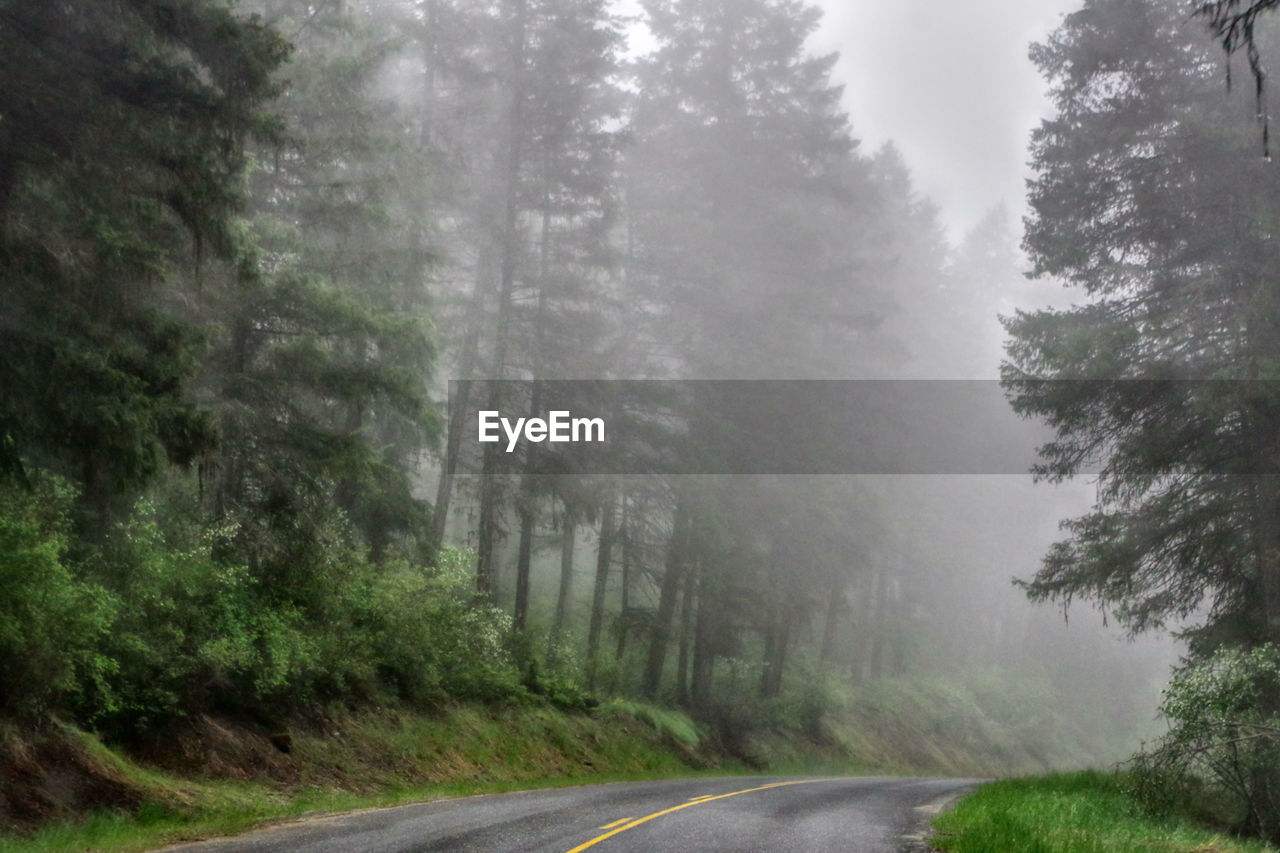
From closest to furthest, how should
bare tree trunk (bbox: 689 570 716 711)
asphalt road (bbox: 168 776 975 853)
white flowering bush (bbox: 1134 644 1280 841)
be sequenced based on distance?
asphalt road (bbox: 168 776 975 853)
white flowering bush (bbox: 1134 644 1280 841)
bare tree trunk (bbox: 689 570 716 711)

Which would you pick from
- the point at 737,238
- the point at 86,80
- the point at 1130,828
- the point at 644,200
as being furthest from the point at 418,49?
the point at 1130,828

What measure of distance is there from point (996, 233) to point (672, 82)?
44745 mm

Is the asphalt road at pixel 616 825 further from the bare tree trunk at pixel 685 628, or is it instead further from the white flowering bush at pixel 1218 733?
the bare tree trunk at pixel 685 628

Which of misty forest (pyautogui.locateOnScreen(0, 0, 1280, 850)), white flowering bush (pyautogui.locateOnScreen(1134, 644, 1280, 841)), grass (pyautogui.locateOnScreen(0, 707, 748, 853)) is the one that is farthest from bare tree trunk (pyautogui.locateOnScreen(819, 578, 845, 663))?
white flowering bush (pyautogui.locateOnScreen(1134, 644, 1280, 841))

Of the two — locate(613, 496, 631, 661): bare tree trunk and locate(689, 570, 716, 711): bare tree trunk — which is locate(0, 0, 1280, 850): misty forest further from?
locate(613, 496, 631, 661): bare tree trunk

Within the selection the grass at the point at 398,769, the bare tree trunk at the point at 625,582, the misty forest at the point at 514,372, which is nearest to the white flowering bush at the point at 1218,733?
the misty forest at the point at 514,372

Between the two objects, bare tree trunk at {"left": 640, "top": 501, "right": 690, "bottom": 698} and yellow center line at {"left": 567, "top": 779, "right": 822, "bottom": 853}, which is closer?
yellow center line at {"left": 567, "top": 779, "right": 822, "bottom": 853}

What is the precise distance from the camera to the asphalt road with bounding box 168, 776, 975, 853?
10273mm

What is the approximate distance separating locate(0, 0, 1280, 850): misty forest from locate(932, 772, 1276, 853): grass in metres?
0.68

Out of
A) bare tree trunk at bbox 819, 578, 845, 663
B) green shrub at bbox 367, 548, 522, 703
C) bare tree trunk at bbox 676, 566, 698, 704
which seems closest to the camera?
green shrub at bbox 367, 548, 522, 703

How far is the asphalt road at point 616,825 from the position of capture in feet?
33.7

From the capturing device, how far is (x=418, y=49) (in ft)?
91.5
